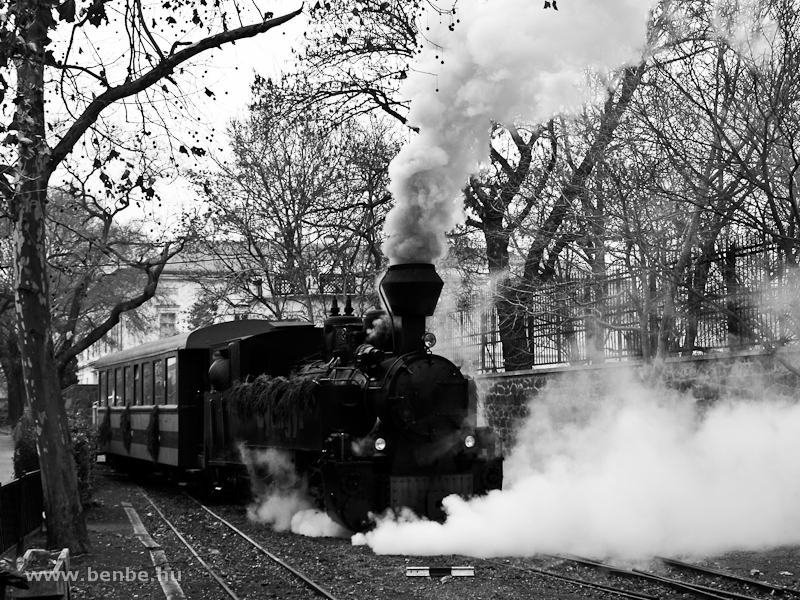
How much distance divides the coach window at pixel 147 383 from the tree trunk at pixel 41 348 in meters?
7.07

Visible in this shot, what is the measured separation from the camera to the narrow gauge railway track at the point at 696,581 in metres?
7.07

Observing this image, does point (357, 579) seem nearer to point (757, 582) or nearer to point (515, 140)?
point (757, 582)

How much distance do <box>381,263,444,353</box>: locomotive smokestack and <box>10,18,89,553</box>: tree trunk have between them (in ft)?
12.1

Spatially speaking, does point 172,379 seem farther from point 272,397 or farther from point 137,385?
point 272,397

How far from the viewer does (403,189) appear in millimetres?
11266

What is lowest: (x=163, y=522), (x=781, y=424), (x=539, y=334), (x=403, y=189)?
(x=163, y=522)

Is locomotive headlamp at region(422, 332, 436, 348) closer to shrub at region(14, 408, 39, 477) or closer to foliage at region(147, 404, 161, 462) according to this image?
shrub at region(14, 408, 39, 477)

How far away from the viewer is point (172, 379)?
15453 mm

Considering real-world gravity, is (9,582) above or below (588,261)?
below

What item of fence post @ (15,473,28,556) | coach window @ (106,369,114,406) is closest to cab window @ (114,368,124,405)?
coach window @ (106,369,114,406)

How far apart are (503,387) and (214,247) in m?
10.2

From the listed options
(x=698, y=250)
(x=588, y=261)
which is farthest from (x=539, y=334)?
(x=698, y=250)

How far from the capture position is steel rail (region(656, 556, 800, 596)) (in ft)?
23.6

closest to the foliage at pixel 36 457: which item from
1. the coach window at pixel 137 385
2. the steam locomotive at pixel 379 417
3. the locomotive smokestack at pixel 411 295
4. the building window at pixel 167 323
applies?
the steam locomotive at pixel 379 417
